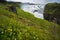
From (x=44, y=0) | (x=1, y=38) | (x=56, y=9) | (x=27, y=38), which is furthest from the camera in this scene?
(x=44, y=0)

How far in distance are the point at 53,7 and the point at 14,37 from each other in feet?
76.7

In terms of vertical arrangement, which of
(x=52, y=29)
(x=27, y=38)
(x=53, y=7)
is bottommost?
(x=53, y=7)

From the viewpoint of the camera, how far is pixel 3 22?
761cm

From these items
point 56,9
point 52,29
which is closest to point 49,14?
point 56,9

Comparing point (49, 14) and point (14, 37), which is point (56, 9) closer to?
point (49, 14)

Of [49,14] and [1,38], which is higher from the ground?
[1,38]

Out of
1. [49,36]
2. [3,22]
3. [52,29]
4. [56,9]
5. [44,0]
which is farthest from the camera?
[44,0]

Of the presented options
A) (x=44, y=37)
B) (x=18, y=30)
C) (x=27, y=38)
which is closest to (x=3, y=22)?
(x=18, y=30)

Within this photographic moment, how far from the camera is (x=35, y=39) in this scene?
24.4 feet

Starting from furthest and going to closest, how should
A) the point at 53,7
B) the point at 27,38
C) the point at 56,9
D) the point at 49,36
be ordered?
the point at 53,7 → the point at 56,9 → the point at 49,36 → the point at 27,38

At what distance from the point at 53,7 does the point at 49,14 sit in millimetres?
2476

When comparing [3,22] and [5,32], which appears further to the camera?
[3,22]

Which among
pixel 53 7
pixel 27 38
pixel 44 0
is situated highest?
pixel 27 38

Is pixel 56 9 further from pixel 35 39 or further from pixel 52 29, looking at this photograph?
pixel 35 39
